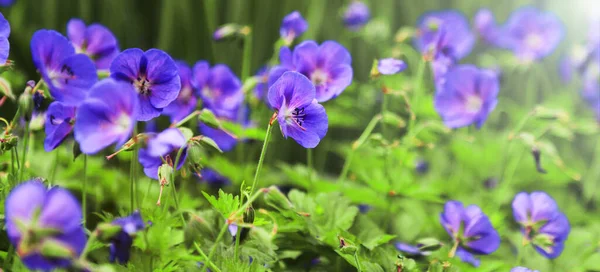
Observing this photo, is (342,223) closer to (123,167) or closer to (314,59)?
(314,59)

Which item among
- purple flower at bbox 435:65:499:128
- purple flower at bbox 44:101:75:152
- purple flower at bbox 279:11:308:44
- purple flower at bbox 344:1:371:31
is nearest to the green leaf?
purple flower at bbox 44:101:75:152

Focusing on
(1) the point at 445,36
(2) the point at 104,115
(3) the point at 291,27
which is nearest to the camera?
(2) the point at 104,115

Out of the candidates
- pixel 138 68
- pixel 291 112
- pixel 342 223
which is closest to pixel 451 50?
pixel 342 223

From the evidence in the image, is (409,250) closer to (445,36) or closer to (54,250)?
(445,36)

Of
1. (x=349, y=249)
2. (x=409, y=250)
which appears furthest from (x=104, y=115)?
(x=409, y=250)

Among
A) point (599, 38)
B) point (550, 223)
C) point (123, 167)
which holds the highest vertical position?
point (599, 38)

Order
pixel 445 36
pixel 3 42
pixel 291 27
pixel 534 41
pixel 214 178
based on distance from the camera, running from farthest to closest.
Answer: pixel 534 41
pixel 214 178
pixel 445 36
pixel 291 27
pixel 3 42
